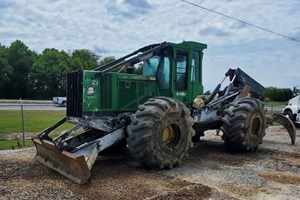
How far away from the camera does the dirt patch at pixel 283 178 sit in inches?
274

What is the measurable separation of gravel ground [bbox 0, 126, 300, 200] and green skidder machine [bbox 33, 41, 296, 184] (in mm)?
353

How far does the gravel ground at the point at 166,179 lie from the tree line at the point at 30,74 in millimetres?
53984

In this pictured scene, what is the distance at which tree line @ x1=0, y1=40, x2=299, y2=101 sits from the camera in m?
60.9

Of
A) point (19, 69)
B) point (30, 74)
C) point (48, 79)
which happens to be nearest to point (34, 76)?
point (30, 74)

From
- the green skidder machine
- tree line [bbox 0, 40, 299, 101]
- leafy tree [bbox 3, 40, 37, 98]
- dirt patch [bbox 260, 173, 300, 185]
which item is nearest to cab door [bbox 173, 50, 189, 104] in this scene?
the green skidder machine

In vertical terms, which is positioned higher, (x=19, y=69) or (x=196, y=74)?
(x=19, y=69)

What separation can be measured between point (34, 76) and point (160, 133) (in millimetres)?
61364

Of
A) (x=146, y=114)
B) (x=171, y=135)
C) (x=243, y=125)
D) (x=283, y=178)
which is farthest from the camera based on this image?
(x=243, y=125)

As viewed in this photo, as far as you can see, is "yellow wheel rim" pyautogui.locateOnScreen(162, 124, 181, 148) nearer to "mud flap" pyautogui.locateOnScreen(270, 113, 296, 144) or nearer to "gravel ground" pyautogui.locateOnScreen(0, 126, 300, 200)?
"gravel ground" pyautogui.locateOnScreen(0, 126, 300, 200)

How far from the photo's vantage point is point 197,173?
24.5ft

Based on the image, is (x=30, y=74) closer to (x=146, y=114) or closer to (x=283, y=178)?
(x=146, y=114)

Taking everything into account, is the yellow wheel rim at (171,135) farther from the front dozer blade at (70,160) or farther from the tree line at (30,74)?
the tree line at (30,74)

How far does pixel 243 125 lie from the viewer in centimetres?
966

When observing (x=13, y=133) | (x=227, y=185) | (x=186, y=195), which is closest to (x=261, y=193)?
(x=227, y=185)
